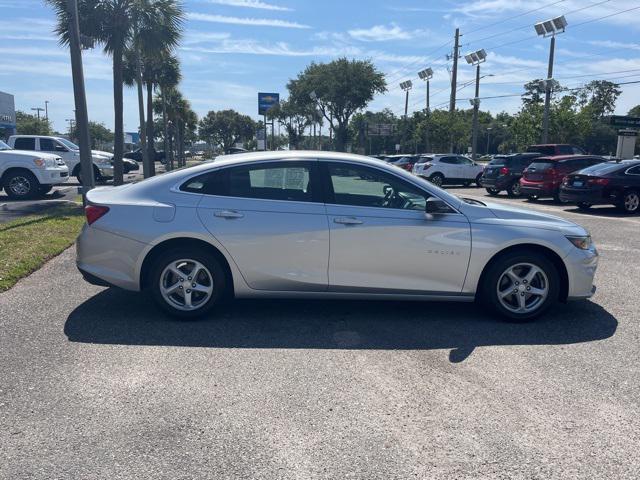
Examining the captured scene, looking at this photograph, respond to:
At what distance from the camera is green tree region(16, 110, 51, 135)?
78581 millimetres

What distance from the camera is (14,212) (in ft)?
41.2

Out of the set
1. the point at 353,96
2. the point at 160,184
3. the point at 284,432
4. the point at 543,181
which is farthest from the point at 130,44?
the point at 353,96

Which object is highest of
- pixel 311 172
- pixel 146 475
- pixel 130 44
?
pixel 130 44

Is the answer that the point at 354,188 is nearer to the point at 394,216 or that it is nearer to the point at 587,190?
the point at 394,216

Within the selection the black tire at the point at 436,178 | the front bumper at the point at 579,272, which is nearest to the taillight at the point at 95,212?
the front bumper at the point at 579,272

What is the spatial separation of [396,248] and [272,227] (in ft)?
3.75

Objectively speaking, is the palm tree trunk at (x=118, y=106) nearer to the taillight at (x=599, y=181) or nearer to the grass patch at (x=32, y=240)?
the grass patch at (x=32, y=240)

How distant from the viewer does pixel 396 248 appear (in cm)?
523

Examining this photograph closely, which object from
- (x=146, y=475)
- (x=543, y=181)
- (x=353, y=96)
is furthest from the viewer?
(x=353, y=96)

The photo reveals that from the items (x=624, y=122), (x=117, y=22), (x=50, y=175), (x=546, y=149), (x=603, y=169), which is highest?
(x=117, y=22)

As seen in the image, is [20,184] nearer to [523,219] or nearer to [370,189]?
[370,189]

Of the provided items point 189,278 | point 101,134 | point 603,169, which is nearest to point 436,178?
point 603,169

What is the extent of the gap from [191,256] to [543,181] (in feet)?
52.7

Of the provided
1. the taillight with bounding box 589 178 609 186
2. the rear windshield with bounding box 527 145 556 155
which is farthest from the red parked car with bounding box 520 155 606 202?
the rear windshield with bounding box 527 145 556 155
